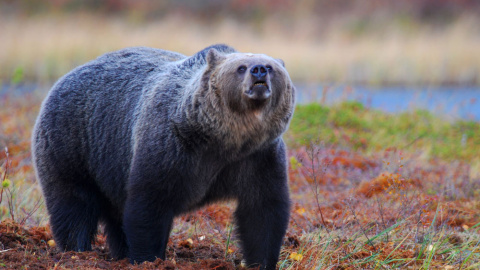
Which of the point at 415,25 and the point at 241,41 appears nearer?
the point at 241,41

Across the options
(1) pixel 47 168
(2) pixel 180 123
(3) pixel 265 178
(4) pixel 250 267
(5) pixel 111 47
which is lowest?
(5) pixel 111 47

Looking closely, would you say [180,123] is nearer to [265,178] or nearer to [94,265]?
[265,178]

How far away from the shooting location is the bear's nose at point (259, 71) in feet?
14.2

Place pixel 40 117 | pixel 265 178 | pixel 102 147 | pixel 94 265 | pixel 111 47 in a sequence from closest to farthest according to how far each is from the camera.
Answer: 1. pixel 94 265
2. pixel 265 178
3. pixel 102 147
4. pixel 40 117
5. pixel 111 47

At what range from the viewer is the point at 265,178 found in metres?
4.93

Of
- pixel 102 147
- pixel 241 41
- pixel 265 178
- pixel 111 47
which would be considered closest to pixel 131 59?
pixel 102 147

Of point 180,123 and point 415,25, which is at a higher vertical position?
point 180,123

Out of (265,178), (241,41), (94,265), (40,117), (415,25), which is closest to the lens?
(94,265)

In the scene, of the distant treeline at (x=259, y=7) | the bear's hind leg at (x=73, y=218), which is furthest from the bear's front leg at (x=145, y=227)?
the distant treeline at (x=259, y=7)

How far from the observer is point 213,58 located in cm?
479

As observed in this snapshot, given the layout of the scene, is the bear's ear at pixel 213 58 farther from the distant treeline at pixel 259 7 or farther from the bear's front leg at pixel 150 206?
the distant treeline at pixel 259 7

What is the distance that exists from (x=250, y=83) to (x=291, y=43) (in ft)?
53.3

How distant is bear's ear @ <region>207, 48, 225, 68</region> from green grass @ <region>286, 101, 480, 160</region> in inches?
183

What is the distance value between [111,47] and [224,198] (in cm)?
1366
